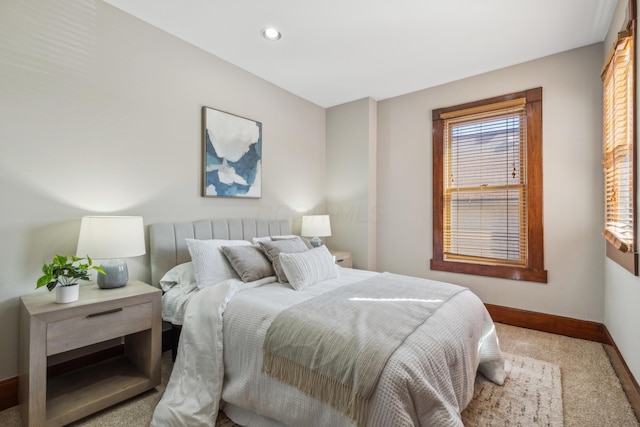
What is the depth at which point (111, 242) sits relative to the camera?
1.95 meters

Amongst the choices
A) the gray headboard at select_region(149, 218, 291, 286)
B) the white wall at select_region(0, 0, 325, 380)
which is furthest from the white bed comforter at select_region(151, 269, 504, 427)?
the white wall at select_region(0, 0, 325, 380)

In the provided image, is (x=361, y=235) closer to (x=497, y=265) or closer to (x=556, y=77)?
(x=497, y=265)

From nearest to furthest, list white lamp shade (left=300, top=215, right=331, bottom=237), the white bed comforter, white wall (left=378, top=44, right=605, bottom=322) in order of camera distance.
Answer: the white bed comforter < white wall (left=378, top=44, right=605, bottom=322) < white lamp shade (left=300, top=215, right=331, bottom=237)

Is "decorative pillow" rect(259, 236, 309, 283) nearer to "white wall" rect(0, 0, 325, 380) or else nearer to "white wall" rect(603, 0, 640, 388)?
"white wall" rect(0, 0, 325, 380)

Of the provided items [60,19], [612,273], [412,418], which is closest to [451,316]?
[412,418]

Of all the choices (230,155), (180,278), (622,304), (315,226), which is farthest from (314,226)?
(622,304)

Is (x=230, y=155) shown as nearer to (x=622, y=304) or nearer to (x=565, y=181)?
(x=565, y=181)

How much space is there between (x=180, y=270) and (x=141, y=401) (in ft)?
2.84

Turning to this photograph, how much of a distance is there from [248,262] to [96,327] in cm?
100

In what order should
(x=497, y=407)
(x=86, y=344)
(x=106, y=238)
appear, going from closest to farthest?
1. (x=86, y=344)
2. (x=497, y=407)
3. (x=106, y=238)

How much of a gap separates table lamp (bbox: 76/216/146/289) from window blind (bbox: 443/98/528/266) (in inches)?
124

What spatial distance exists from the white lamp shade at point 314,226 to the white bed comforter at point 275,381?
1.45m

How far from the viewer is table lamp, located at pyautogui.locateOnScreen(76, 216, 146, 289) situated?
1923mm

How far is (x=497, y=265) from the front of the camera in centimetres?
332
